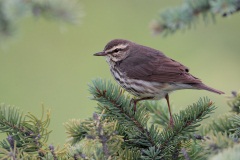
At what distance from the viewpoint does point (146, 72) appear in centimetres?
395

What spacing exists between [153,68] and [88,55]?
3.54 m

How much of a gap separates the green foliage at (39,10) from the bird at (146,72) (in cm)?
42

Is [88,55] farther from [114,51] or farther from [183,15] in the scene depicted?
[183,15]

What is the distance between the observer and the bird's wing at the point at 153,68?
3.73 m

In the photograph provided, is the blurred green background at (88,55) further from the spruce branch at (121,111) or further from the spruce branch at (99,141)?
the spruce branch at (99,141)

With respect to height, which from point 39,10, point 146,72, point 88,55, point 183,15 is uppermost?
point 88,55

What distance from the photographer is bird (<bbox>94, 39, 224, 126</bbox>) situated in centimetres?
363

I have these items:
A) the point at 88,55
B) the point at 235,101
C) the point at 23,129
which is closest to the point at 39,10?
the point at 23,129

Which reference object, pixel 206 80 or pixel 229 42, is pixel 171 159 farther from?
pixel 229 42

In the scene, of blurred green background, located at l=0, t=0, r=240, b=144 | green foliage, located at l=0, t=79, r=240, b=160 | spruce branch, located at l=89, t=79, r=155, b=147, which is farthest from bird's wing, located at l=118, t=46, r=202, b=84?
blurred green background, located at l=0, t=0, r=240, b=144

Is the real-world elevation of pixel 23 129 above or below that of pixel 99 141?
above

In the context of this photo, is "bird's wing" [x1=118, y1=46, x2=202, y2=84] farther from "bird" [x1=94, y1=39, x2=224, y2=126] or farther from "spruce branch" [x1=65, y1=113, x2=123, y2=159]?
"spruce branch" [x1=65, y1=113, x2=123, y2=159]

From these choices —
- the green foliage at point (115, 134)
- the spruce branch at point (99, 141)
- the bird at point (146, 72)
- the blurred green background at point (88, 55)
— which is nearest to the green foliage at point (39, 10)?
the bird at point (146, 72)

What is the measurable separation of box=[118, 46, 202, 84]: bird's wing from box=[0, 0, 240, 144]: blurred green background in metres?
2.01
